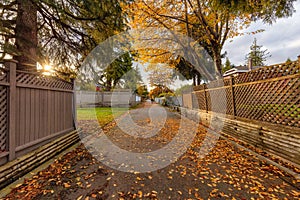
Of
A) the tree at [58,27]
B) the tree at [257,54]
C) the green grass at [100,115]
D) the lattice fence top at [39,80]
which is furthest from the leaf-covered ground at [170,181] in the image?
the tree at [257,54]

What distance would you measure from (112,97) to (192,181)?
53.5 feet

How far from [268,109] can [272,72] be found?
0.99 meters

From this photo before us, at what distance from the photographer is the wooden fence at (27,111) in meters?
2.34

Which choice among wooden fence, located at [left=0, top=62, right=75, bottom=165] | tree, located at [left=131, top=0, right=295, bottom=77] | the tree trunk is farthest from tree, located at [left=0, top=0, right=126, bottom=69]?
tree, located at [left=131, top=0, right=295, bottom=77]

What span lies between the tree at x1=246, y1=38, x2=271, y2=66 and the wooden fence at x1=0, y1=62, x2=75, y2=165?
5369 cm

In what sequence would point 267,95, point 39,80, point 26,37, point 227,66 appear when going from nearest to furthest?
point 39,80 < point 267,95 < point 26,37 < point 227,66

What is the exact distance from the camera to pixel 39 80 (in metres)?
3.23

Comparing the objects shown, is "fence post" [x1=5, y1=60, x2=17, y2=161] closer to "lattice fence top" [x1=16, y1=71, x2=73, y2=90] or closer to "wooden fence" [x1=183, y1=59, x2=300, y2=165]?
"lattice fence top" [x1=16, y1=71, x2=73, y2=90]

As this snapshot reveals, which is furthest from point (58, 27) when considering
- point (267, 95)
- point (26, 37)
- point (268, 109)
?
point (268, 109)

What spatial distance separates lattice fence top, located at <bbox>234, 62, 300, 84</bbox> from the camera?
294cm

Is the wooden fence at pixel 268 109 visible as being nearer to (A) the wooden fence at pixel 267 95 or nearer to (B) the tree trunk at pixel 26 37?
(A) the wooden fence at pixel 267 95

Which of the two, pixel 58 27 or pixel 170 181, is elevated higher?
pixel 58 27

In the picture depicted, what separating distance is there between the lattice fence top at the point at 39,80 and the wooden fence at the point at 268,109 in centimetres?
578

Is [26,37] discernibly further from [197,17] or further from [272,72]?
[197,17]
